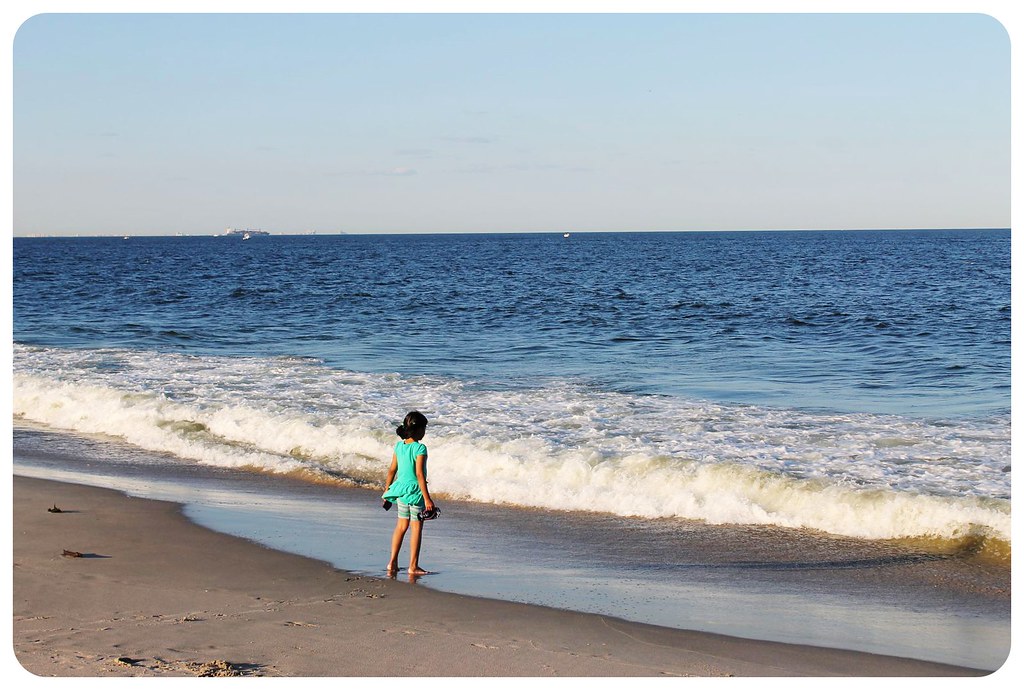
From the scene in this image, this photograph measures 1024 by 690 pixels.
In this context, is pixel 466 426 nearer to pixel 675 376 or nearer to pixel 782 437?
pixel 782 437

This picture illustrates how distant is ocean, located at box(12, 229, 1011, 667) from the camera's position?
7.32 metres

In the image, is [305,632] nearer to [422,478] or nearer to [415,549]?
[415,549]

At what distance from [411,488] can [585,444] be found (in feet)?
15.3

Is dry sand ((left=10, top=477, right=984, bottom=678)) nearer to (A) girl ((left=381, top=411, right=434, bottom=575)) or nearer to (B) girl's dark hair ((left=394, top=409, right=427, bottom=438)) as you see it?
(A) girl ((left=381, top=411, right=434, bottom=575))

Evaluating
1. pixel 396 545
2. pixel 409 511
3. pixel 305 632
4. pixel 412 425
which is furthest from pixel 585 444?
pixel 305 632

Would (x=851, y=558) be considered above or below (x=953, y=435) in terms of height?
below

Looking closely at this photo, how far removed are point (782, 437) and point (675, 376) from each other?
5313mm

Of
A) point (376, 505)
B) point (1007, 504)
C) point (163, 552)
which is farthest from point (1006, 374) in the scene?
point (163, 552)

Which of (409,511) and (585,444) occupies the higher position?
(585,444)

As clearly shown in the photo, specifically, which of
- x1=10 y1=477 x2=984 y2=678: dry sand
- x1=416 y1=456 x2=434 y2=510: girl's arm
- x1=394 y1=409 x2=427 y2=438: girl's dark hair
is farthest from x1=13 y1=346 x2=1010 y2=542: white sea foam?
x1=10 y1=477 x2=984 y2=678: dry sand

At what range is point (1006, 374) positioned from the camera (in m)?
16.9

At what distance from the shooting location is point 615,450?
37.6 ft

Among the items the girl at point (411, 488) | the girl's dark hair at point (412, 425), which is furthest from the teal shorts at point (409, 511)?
the girl's dark hair at point (412, 425)

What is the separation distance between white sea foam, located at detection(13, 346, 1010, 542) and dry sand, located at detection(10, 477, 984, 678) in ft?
10.8
